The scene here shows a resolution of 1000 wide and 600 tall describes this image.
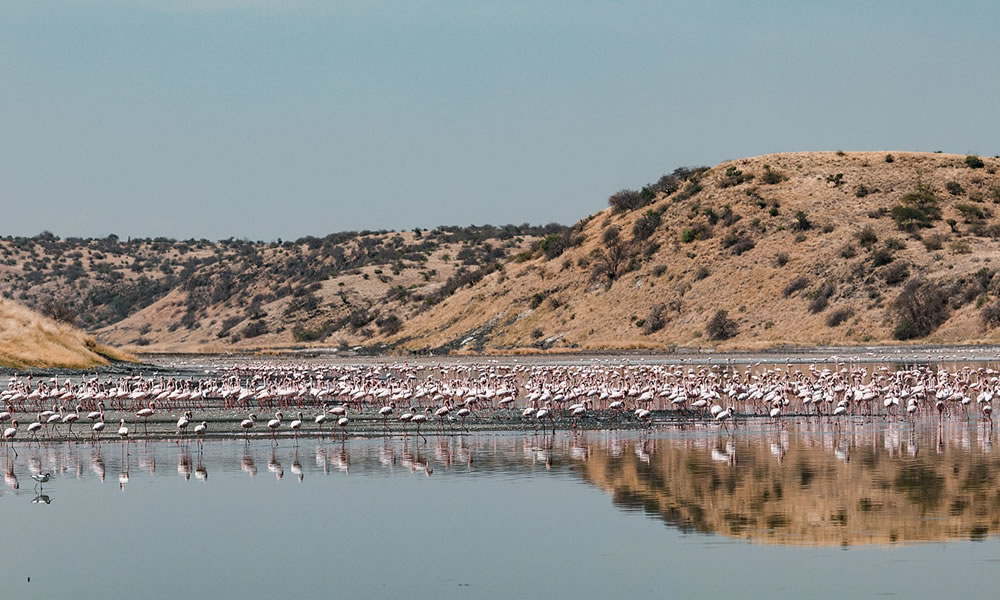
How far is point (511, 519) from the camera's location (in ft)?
71.3

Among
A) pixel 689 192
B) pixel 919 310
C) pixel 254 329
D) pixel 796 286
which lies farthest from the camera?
pixel 254 329

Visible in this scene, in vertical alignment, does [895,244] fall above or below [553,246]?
below

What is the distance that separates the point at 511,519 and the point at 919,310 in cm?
6283

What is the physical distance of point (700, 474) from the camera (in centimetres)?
2606

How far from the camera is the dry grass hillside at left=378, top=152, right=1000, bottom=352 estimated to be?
276ft

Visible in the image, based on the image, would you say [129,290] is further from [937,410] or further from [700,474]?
[700,474]

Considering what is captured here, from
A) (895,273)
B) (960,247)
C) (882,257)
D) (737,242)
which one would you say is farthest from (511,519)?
(737,242)

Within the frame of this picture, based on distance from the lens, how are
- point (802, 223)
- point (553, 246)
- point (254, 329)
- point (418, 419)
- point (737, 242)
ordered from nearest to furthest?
point (418, 419) → point (802, 223) → point (737, 242) → point (553, 246) → point (254, 329)

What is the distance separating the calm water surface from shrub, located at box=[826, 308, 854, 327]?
53062 millimetres

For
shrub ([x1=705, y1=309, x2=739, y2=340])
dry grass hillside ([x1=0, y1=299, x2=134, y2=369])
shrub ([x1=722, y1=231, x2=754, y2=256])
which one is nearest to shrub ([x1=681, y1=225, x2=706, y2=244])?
shrub ([x1=722, y1=231, x2=754, y2=256])

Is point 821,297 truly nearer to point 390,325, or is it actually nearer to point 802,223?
point 802,223

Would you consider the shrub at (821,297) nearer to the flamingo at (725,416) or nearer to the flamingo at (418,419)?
the flamingo at (725,416)

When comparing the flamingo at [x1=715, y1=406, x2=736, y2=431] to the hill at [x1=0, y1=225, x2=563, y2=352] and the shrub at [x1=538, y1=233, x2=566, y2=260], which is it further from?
the hill at [x1=0, y1=225, x2=563, y2=352]

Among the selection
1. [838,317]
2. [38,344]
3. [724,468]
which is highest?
[838,317]
